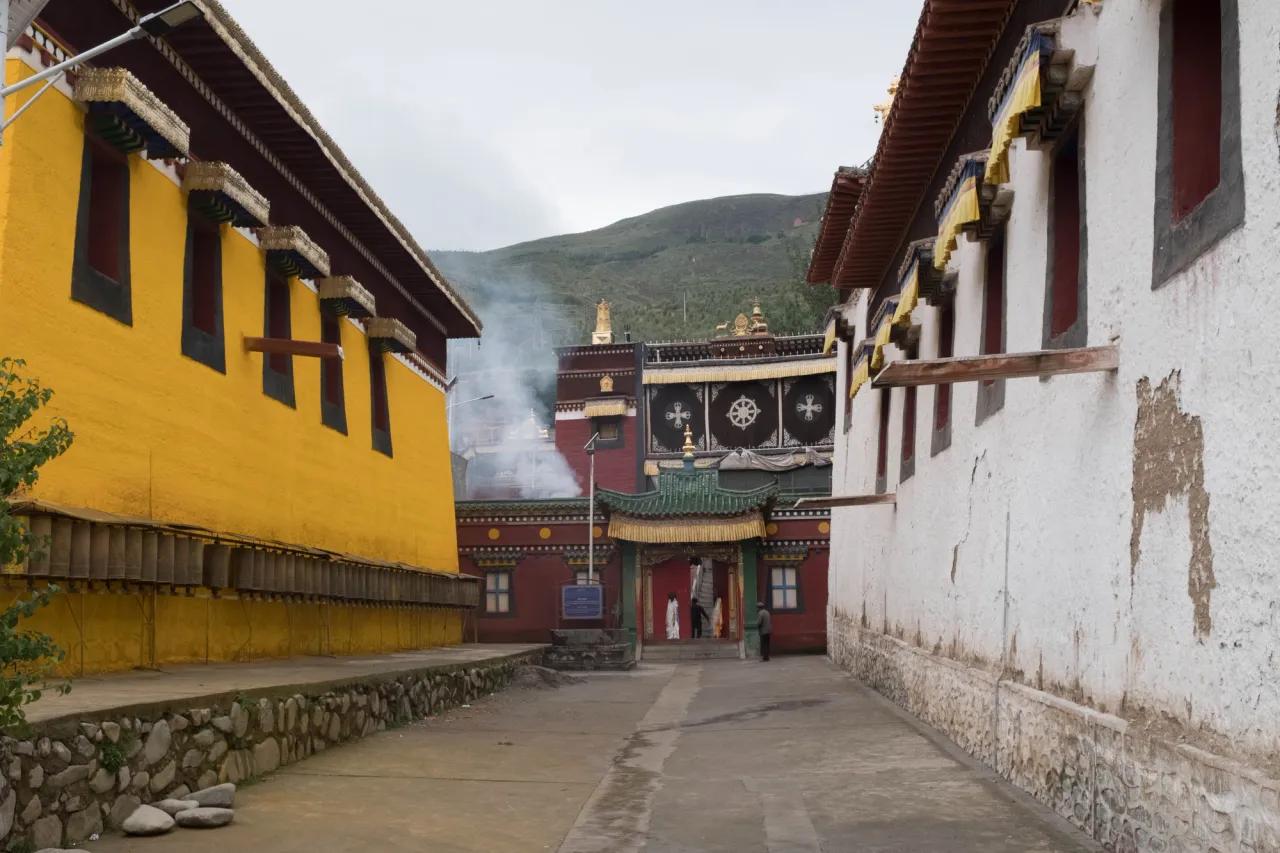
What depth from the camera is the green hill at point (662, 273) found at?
3118 inches

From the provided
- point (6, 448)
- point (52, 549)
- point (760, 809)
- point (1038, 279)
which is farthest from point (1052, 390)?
point (52, 549)

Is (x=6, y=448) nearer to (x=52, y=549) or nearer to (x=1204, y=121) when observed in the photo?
(x=52, y=549)

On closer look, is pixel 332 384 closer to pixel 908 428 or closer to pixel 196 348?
pixel 196 348

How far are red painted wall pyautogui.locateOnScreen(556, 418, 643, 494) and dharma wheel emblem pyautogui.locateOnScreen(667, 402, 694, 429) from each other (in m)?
1.07

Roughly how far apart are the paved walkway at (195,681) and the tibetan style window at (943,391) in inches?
209

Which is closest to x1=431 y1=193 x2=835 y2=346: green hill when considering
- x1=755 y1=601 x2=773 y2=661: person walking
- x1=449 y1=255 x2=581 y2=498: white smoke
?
x1=449 y1=255 x2=581 y2=498: white smoke

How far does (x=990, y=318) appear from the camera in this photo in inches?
379

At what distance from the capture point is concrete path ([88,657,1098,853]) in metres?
6.12

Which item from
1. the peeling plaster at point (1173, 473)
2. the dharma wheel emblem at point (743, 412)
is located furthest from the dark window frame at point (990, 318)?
the dharma wheel emblem at point (743, 412)

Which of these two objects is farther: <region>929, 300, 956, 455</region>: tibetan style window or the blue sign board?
the blue sign board

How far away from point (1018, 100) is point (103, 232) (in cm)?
673

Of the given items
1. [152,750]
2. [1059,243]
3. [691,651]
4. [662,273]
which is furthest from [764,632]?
[662,273]

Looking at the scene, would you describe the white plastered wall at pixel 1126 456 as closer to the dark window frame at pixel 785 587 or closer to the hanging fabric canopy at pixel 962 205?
the hanging fabric canopy at pixel 962 205

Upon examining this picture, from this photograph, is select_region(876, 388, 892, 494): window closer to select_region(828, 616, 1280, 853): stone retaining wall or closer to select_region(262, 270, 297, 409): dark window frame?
select_region(828, 616, 1280, 853): stone retaining wall
